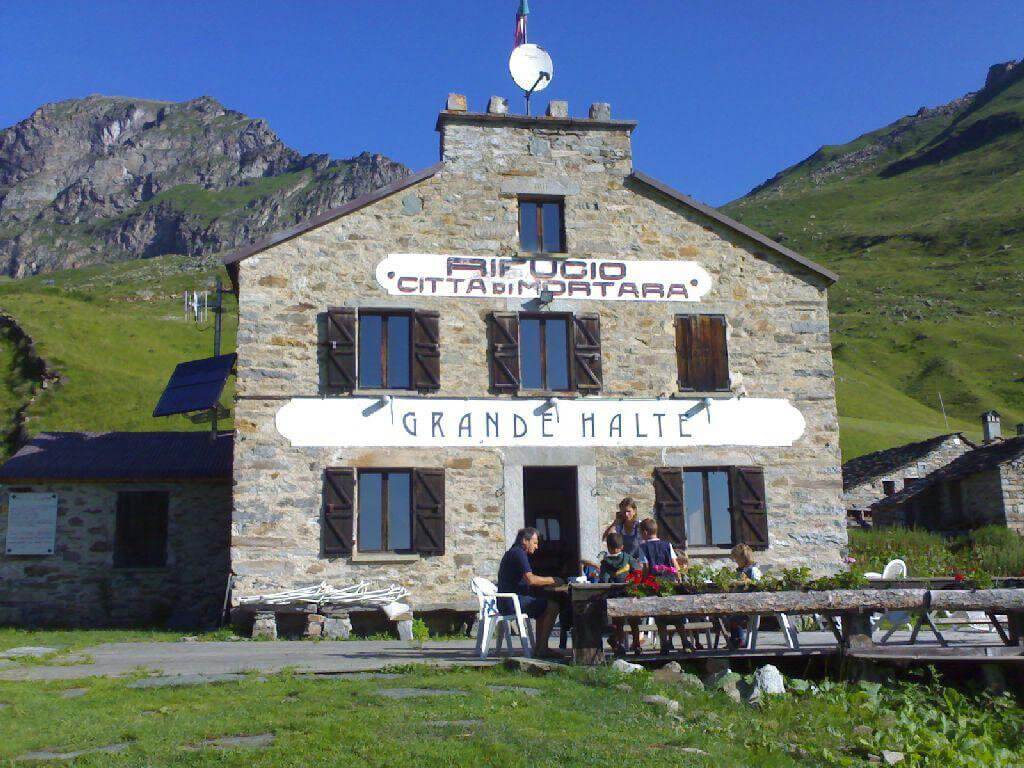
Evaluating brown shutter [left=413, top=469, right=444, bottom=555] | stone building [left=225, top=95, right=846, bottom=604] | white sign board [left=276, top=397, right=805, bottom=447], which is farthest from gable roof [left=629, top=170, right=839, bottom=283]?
brown shutter [left=413, top=469, right=444, bottom=555]

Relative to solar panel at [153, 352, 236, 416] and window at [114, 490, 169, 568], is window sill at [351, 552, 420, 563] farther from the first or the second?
window at [114, 490, 169, 568]

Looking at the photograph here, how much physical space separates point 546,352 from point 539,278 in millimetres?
1252

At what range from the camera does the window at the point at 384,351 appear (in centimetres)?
1678

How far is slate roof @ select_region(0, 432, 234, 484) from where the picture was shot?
18844 mm

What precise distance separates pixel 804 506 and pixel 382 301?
766 centimetres

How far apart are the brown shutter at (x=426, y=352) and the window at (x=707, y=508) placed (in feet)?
14.4

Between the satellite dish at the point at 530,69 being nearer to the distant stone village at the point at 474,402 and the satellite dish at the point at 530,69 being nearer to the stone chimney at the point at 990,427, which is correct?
the distant stone village at the point at 474,402

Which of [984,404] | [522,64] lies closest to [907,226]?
[984,404]

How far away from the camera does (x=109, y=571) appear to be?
18.7 metres

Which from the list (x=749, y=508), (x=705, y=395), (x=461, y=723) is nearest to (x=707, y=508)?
(x=749, y=508)

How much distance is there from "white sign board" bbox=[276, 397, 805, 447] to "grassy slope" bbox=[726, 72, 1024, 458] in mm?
28961

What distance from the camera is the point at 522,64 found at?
18859mm

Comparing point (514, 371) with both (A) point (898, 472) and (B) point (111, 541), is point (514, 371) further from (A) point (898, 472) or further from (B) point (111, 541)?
(A) point (898, 472)

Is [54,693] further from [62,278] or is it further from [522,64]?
[62,278]
